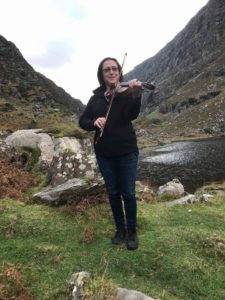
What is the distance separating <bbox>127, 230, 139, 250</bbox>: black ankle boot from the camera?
9.91 metres

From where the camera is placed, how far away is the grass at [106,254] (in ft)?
27.3

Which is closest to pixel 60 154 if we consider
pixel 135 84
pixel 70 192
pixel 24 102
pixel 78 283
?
pixel 70 192

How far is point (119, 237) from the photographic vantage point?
10.3m

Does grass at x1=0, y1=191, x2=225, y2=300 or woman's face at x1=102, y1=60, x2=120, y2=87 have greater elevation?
woman's face at x1=102, y1=60, x2=120, y2=87

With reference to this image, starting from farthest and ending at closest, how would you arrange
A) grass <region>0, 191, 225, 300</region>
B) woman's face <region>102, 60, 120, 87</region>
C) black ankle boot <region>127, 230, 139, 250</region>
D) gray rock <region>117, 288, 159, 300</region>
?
black ankle boot <region>127, 230, 139, 250</region>
woman's face <region>102, 60, 120, 87</region>
grass <region>0, 191, 225, 300</region>
gray rock <region>117, 288, 159, 300</region>

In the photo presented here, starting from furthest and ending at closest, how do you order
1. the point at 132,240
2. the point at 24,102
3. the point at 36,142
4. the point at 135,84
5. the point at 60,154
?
the point at 24,102 < the point at 36,142 < the point at 60,154 < the point at 132,240 < the point at 135,84

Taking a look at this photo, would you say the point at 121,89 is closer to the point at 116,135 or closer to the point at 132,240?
the point at 116,135

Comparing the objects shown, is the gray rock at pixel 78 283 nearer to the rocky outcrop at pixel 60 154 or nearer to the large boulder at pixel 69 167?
the rocky outcrop at pixel 60 154

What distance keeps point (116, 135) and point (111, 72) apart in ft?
4.92

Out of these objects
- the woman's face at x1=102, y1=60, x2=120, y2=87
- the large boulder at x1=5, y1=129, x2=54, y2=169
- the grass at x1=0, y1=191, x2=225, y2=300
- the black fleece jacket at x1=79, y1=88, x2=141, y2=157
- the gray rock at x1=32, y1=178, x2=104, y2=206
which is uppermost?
the woman's face at x1=102, y1=60, x2=120, y2=87

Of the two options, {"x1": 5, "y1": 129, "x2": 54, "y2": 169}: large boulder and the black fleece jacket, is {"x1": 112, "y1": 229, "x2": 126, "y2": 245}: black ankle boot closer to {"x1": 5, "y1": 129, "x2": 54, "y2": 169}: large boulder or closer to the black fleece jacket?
the black fleece jacket

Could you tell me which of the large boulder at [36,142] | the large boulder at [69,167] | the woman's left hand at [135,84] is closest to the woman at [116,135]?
the woman's left hand at [135,84]

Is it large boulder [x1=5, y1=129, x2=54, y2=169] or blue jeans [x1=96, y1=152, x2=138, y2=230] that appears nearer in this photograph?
blue jeans [x1=96, y1=152, x2=138, y2=230]

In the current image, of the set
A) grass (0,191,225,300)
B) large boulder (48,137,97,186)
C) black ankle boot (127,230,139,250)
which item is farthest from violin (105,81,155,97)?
large boulder (48,137,97,186)
